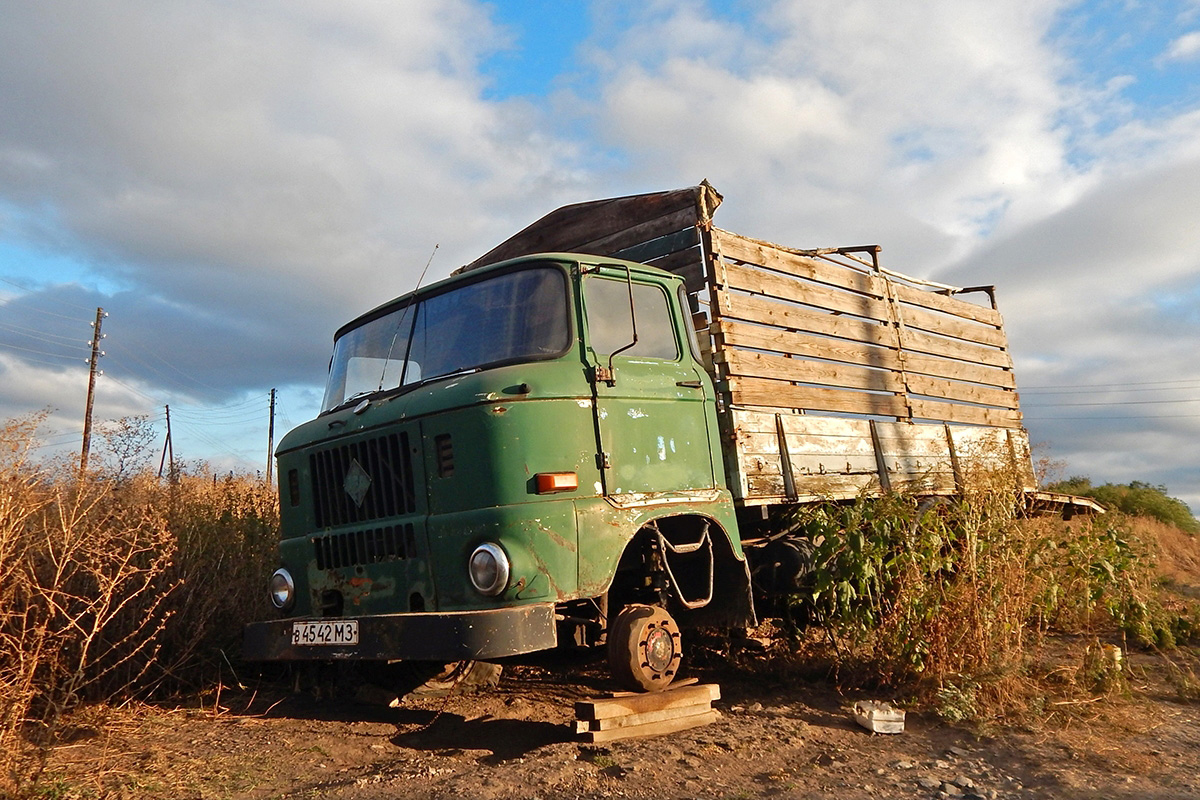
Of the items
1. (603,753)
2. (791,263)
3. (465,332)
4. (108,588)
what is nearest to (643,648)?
(603,753)

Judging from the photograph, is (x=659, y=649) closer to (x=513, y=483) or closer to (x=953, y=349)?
(x=513, y=483)

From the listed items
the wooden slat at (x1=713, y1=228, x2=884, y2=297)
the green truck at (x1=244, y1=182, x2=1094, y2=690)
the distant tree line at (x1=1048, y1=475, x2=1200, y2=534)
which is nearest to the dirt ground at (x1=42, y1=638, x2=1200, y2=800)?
the green truck at (x1=244, y1=182, x2=1094, y2=690)

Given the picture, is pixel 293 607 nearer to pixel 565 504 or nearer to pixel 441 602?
pixel 441 602

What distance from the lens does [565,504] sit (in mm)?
4441

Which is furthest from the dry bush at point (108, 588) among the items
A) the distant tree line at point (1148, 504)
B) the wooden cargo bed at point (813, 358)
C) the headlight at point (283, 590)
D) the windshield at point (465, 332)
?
the distant tree line at point (1148, 504)

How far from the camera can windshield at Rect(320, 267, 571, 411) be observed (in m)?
4.85

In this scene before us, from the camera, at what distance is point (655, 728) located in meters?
4.58

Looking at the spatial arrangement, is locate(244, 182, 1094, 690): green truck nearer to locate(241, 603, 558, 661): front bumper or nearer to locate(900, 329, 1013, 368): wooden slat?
locate(241, 603, 558, 661): front bumper

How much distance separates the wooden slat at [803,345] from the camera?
617cm

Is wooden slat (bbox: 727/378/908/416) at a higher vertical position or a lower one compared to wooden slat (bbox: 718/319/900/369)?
lower

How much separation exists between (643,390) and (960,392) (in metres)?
4.67

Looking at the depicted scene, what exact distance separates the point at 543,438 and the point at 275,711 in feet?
9.03

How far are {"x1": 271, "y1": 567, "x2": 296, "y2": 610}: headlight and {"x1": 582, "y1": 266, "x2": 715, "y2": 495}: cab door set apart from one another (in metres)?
2.06

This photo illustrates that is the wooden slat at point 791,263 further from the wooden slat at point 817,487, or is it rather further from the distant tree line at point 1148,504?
the distant tree line at point 1148,504
